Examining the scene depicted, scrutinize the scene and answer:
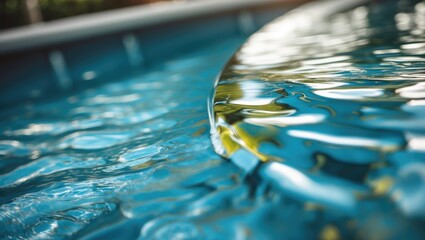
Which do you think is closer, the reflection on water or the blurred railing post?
the reflection on water

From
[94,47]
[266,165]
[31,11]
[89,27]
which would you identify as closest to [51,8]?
[31,11]

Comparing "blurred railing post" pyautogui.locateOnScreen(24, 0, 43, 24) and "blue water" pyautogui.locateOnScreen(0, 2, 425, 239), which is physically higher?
"blurred railing post" pyautogui.locateOnScreen(24, 0, 43, 24)

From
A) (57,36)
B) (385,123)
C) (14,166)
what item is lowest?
(14,166)

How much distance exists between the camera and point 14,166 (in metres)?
2.12

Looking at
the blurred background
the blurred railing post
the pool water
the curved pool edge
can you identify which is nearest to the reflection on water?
the pool water

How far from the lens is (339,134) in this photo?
45.5 inches

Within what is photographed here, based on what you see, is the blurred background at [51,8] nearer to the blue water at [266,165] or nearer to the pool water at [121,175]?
the pool water at [121,175]

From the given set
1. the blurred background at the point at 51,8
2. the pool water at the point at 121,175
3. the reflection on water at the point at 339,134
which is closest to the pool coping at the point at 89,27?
the pool water at the point at 121,175

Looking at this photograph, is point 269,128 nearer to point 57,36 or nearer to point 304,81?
point 304,81

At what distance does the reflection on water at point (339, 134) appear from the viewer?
869 mm

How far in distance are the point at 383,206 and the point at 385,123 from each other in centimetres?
38

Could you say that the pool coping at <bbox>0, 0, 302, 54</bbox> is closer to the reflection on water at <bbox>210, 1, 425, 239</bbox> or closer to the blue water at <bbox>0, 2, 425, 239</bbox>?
the blue water at <bbox>0, 2, 425, 239</bbox>

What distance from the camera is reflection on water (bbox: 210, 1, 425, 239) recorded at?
869 millimetres

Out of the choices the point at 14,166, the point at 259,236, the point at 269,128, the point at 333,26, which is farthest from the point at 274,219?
the point at 333,26
